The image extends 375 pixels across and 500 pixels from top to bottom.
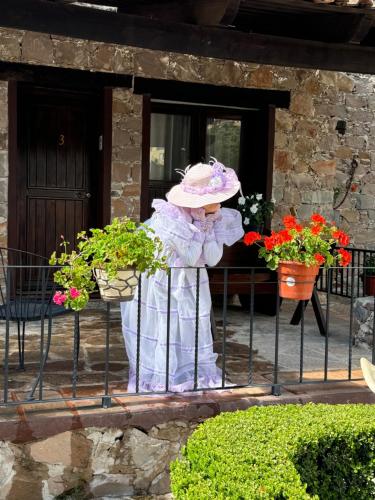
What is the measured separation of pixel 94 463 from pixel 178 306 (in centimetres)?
101

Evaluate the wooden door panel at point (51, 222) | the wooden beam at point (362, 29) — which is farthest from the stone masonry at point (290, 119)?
the wooden beam at point (362, 29)

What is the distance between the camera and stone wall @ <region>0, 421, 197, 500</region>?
3.50 meters

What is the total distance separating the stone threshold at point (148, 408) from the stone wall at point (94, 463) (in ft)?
0.16

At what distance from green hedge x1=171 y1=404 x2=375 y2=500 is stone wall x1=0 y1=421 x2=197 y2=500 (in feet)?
1.87

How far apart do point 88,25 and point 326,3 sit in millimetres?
1641

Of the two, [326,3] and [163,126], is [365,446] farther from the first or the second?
[163,126]

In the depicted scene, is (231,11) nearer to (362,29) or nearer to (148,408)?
(362,29)

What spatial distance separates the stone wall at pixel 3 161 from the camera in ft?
21.6

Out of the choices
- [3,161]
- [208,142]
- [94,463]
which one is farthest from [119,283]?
[208,142]

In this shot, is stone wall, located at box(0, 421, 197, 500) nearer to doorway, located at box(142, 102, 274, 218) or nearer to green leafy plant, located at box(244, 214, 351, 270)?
green leafy plant, located at box(244, 214, 351, 270)

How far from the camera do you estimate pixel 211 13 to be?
4.70 meters

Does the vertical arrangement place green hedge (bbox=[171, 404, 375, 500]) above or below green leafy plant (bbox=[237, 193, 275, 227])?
below

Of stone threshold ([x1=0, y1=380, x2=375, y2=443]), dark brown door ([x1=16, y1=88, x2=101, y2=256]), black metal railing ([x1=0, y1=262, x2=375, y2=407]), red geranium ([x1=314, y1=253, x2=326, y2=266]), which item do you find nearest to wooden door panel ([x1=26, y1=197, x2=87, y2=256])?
dark brown door ([x1=16, y1=88, x2=101, y2=256])

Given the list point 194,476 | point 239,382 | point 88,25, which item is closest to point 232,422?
point 194,476
